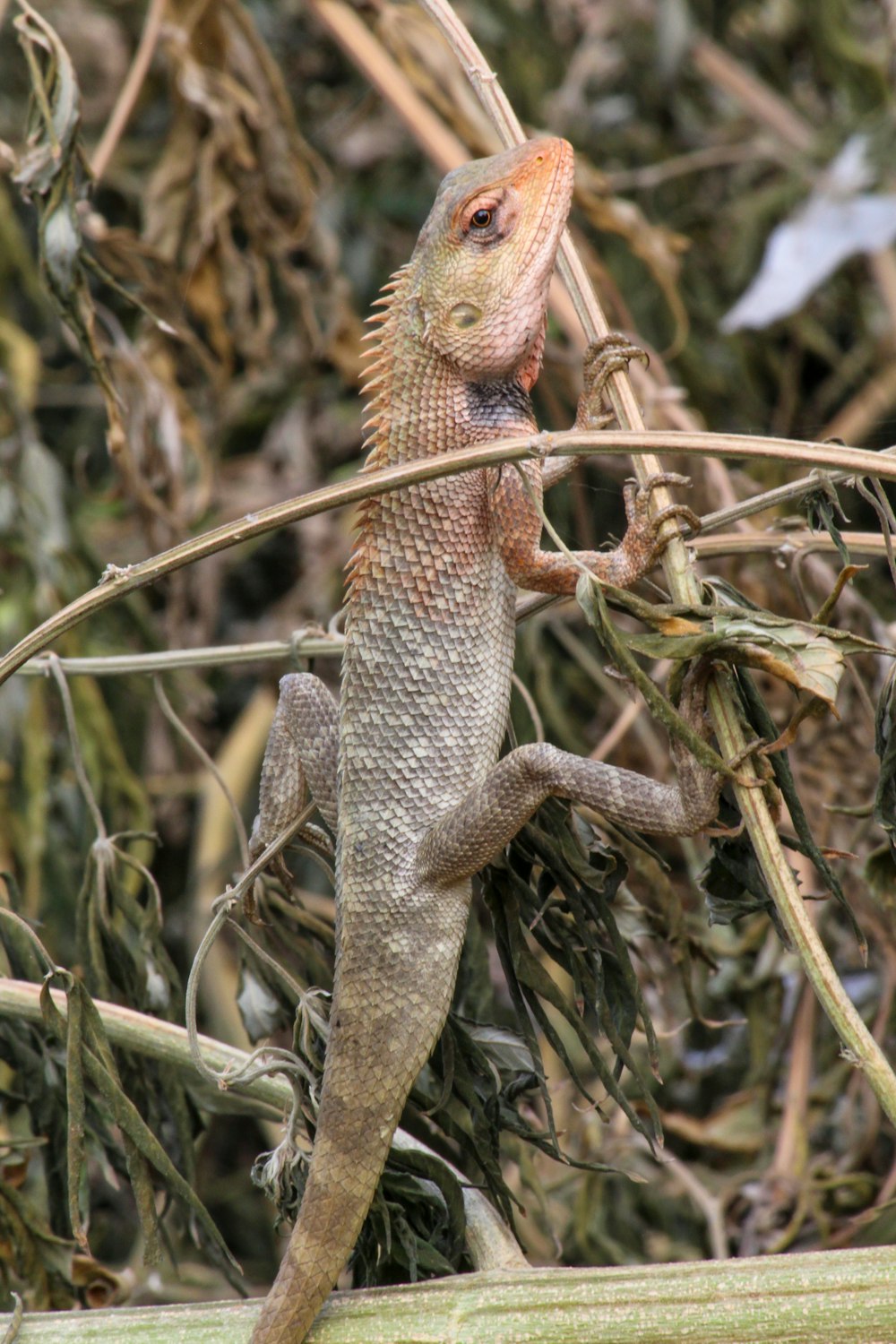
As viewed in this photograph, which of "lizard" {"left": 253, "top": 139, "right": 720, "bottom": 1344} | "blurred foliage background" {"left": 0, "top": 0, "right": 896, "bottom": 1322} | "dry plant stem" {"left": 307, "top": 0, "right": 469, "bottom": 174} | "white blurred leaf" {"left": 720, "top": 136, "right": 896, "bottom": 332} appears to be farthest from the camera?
"white blurred leaf" {"left": 720, "top": 136, "right": 896, "bottom": 332}

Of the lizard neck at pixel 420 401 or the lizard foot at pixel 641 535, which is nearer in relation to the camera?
the lizard foot at pixel 641 535

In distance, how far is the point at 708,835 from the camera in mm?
2195

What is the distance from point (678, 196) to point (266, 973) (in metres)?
4.66

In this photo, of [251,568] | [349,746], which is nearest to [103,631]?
[251,568]

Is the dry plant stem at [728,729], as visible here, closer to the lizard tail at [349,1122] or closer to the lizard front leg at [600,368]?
the lizard front leg at [600,368]

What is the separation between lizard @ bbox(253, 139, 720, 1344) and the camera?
2.26 metres

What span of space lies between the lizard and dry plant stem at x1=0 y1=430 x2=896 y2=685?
354 mm

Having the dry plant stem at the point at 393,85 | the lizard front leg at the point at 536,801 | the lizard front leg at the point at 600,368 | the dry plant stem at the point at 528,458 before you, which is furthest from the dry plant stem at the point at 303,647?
the dry plant stem at the point at 393,85

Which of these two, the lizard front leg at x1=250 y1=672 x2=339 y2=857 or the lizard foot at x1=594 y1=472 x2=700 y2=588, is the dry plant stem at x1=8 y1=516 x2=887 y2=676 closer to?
the lizard front leg at x1=250 y1=672 x2=339 y2=857

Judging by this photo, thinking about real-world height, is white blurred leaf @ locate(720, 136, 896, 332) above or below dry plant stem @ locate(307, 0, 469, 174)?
below

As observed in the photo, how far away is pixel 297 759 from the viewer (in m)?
2.75

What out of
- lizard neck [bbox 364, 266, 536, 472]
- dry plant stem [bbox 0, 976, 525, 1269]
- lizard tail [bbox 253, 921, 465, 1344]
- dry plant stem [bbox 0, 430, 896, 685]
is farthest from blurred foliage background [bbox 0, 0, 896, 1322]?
dry plant stem [bbox 0, 430, 896, 685]

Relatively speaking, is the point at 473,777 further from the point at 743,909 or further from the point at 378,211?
the point at 378,211

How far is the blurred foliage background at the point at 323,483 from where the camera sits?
2969mm
